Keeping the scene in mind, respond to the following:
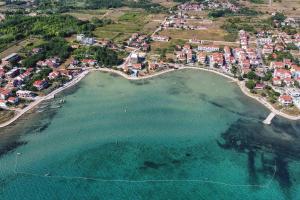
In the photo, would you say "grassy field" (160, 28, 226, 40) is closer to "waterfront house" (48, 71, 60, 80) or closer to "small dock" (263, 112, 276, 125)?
"waterfront house" (48, 71, 60, 80)

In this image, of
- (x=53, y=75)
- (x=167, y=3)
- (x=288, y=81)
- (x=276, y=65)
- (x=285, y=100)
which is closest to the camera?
(x=285, y=100)

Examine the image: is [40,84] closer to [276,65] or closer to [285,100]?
[285,100]

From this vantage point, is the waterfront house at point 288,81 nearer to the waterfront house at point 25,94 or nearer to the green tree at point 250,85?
the green tree at point 250,85

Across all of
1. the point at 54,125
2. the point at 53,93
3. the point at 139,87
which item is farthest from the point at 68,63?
the point at 54,125

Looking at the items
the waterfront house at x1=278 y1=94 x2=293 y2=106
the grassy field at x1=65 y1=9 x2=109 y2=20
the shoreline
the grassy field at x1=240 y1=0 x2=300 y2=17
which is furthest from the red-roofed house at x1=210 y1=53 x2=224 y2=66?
the grassy field at x1=240 y1=0 x2=300 y2=17

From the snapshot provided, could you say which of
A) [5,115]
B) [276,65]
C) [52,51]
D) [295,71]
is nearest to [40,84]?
[5,115]
